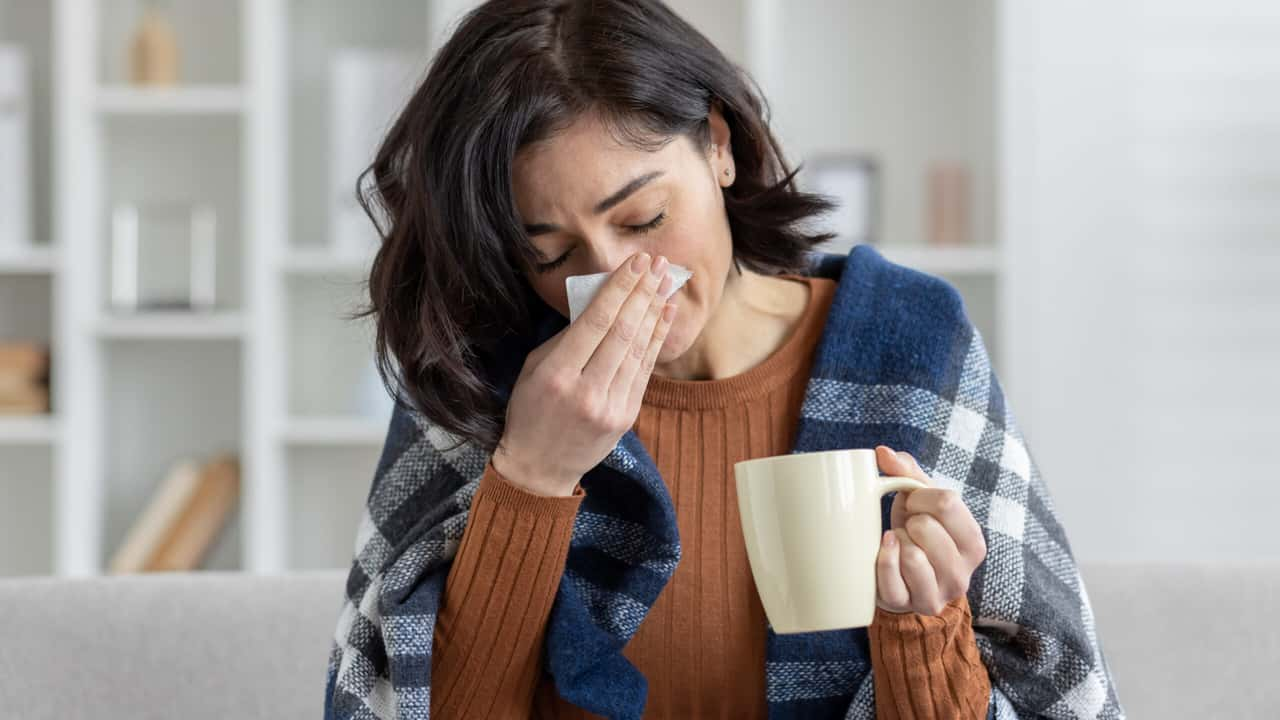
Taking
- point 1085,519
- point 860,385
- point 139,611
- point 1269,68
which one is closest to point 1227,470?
point 1085,519

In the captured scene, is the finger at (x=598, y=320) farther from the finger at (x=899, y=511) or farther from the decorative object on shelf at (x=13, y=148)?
the decorative object on shelf at (x=13, y=148)

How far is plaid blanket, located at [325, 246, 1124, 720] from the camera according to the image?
3.78 feet

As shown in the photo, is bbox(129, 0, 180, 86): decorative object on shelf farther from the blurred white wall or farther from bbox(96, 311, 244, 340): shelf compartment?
the blurred white wall

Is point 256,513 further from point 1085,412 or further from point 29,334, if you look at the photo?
point 1085,412

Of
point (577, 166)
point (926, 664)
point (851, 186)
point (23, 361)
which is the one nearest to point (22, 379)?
point (23, 361)

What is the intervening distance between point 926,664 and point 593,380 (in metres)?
0.35

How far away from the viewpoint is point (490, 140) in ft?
3.53

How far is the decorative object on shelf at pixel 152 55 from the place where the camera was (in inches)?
112

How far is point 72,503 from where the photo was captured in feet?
9.04

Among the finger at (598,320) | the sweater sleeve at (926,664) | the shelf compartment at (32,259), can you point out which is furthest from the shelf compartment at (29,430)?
the sweater sleeve at (926,664)

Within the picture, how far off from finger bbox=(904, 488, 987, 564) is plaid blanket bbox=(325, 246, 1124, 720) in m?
0.25

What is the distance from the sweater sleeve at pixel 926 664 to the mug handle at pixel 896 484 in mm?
146

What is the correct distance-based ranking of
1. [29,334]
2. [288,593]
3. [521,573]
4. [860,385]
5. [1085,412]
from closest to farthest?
[521,573]
[860,385]
[288,593]
[1085,412]
[29,334]

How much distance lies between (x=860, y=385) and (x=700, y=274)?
22cm
